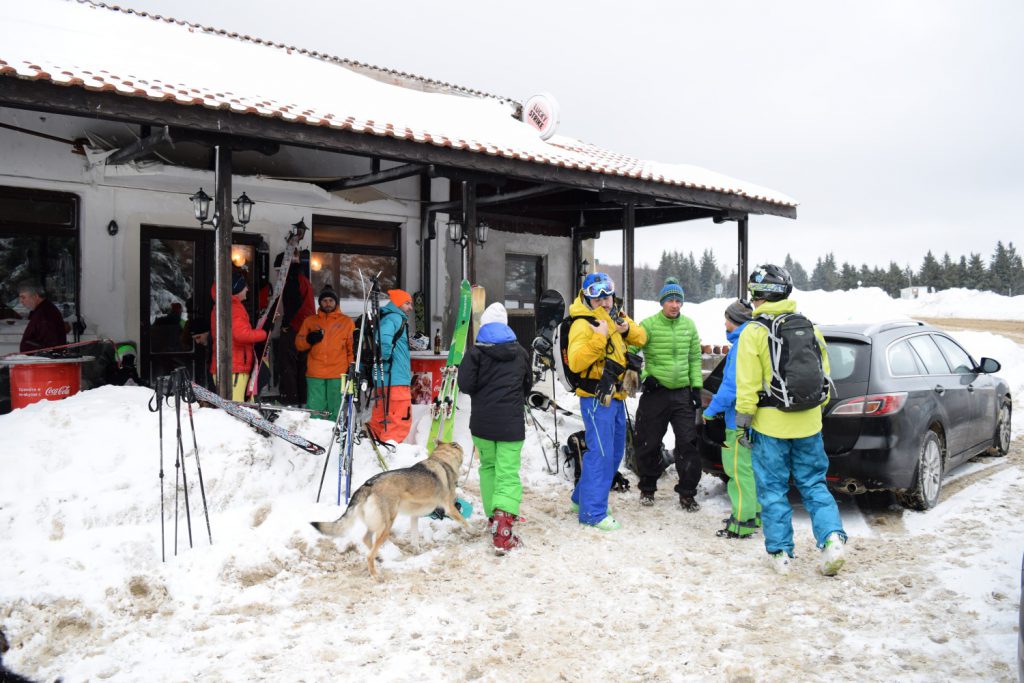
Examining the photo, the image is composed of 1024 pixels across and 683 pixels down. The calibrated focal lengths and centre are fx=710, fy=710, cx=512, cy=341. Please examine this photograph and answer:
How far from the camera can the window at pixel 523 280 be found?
525 inches

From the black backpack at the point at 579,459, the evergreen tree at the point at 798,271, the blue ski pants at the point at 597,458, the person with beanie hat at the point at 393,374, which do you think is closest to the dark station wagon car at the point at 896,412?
the black backpack at the point at 579,459

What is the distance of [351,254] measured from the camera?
1085 cm

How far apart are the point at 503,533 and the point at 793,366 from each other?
7.27ft

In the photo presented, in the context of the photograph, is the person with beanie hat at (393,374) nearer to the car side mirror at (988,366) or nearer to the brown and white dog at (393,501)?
the brown and white dog at (393,501)

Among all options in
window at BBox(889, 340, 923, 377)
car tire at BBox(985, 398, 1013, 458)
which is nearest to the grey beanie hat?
window at BBox(889, 340, 923, 377)

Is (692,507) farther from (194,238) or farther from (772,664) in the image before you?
(194,238)

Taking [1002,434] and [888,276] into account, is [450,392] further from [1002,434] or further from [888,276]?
[888,276]

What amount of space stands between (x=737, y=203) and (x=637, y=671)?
29.8ft

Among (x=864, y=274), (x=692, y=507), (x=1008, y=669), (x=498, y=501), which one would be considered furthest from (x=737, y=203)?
(x=864, y=274)

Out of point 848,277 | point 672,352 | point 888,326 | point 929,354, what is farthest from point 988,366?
point 848,277

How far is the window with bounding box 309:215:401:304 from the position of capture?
10516 mm

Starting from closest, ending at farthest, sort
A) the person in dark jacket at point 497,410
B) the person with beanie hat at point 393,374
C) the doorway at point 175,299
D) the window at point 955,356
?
the person in dark jacket at point 497,410 < the window at point 955,356 < the person with beanie hat at point 393,374 < the doorway at point 175,299

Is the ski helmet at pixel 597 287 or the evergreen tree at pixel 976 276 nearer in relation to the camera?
the ski helmet at pixel 597 287

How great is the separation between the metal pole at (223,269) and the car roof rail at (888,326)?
220 inches
